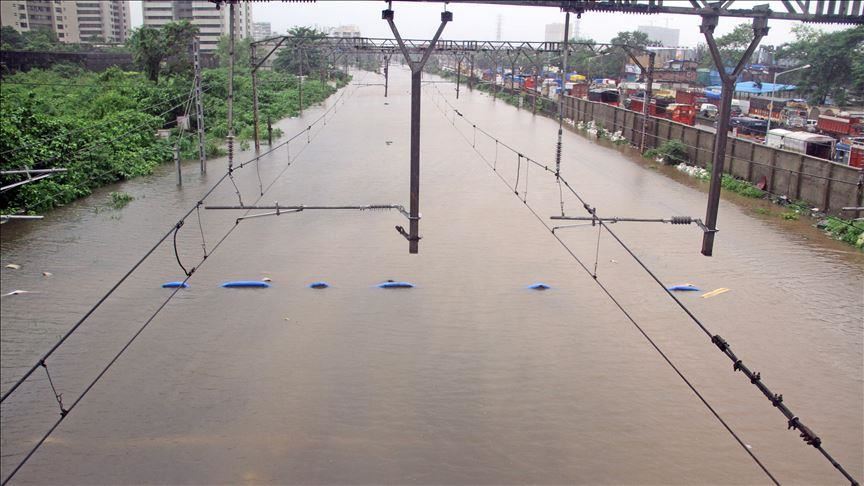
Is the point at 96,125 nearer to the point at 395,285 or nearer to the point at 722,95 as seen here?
the point at 395,285

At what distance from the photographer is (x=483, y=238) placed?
15367 mm

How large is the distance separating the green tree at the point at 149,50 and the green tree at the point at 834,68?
111ft

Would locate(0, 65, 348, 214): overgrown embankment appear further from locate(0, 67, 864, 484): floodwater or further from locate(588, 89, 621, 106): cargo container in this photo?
locate(588, 89, 621, 106): cargo container

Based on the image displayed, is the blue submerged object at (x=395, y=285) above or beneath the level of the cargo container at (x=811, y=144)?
beneath

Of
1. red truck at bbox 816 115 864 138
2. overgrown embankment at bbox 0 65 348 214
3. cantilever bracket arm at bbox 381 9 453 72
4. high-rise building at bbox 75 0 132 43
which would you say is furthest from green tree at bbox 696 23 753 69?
high-rise building at bbox 75 0 132 43

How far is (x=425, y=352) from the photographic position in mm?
9781

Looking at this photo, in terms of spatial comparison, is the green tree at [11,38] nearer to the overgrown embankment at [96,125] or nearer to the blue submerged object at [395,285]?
the overgrown embankment at [96,125]

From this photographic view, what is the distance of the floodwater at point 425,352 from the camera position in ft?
24.1

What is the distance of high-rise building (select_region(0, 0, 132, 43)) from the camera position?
162 feet

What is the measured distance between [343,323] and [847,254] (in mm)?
10531

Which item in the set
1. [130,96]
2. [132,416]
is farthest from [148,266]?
[130,96]

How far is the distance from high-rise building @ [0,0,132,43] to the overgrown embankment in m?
11.8

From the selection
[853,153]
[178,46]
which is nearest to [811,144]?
[853,153]

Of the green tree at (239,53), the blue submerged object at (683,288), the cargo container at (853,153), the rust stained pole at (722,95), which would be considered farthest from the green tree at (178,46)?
the rust stained pole at (722,95)
